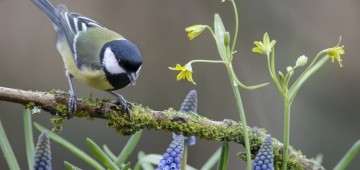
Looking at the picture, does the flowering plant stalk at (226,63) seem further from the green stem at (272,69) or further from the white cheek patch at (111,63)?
the white cheek patch at (111,63)

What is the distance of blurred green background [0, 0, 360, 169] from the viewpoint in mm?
4746

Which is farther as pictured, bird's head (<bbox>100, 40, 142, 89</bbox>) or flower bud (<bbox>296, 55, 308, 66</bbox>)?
bird's head (<bbox>100, 40, 142, 89</bbox>)

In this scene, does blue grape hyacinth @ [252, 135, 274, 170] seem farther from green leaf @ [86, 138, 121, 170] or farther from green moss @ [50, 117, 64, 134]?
green moss @ [50, 117, 64, 134]

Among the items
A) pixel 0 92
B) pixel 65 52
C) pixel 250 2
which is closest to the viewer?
pixel 0 92

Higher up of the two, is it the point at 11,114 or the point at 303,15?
the point at 303,15

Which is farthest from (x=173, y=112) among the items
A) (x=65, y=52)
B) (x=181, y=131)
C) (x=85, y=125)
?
(x=85, y=125)

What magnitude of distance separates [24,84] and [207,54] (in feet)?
3.70

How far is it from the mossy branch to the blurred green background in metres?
2.86

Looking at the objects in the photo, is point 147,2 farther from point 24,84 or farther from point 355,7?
point 355,7

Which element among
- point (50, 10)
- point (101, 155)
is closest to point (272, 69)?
point (101, 155)

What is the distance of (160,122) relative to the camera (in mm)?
1739

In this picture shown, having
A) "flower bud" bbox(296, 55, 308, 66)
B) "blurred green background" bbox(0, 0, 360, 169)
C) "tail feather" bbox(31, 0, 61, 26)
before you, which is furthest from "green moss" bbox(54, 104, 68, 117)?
"blurred green background" bbox(0, 0, 360, 169)

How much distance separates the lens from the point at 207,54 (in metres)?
4.88

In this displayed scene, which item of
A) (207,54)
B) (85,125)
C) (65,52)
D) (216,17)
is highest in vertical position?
(207,54)
